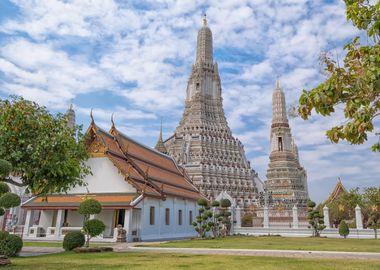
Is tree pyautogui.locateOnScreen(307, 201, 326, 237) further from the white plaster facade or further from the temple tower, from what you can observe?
Result: the temple tower

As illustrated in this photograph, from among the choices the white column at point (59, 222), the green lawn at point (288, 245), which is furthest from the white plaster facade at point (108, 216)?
the green lawn at point (288, 245)

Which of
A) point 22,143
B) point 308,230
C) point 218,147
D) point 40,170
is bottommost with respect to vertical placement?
point 308,230

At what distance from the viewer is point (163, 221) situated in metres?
25.3

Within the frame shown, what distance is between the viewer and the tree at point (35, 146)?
11.4 meters

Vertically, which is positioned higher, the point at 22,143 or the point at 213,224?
the point at 22,143

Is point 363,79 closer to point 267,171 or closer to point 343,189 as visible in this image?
point 343,189

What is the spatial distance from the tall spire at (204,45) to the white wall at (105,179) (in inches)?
1822

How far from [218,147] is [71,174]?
50.1 meters

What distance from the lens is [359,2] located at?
21.5 feet

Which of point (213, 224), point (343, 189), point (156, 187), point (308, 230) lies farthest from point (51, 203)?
point (343, 189)

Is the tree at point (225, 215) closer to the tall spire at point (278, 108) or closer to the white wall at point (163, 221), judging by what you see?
the white wall at point (163, 221)

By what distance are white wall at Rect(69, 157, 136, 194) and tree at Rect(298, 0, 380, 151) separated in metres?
18.1

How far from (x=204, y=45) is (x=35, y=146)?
58.9 meters

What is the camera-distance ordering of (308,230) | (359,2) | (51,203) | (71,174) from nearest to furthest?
1. (359,2)
2. (71,174)
3. (51,203)
4. (308,230)
